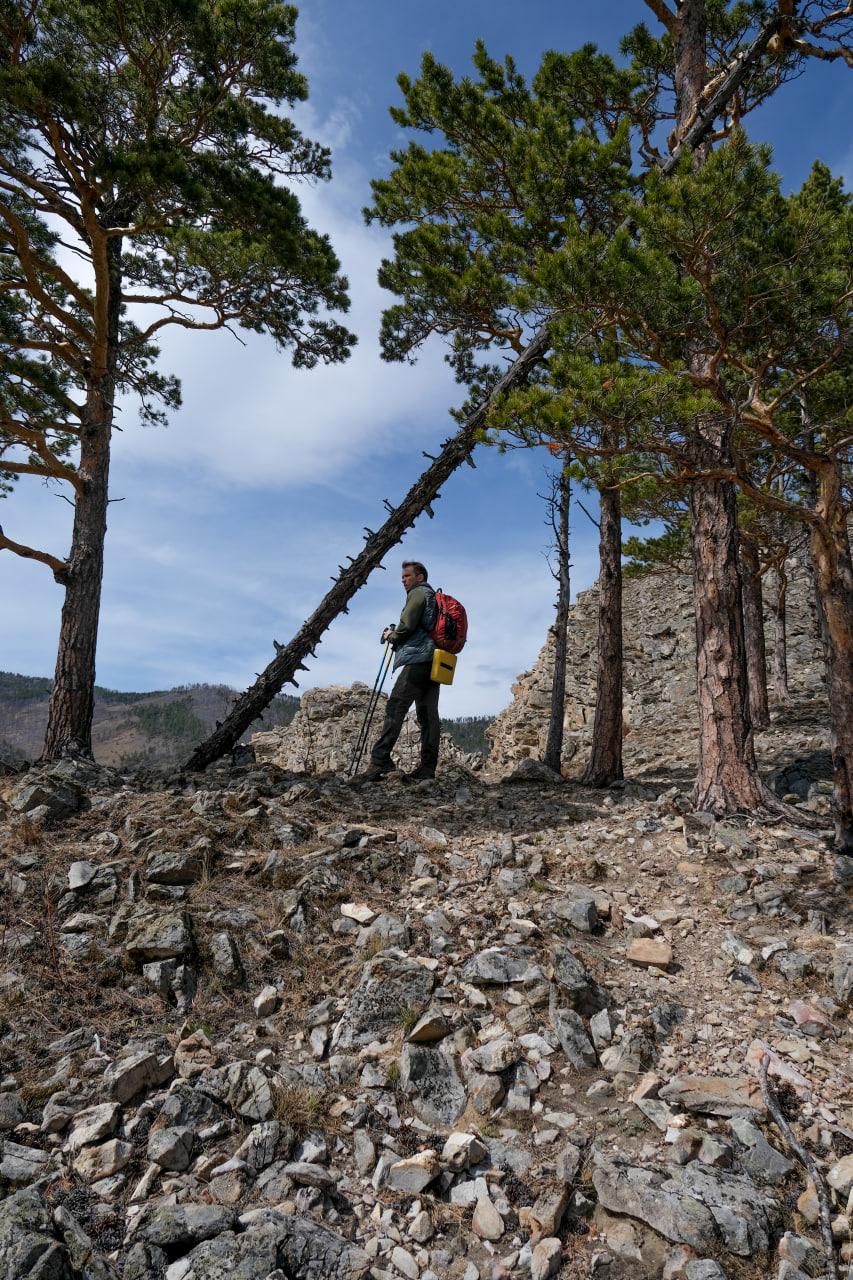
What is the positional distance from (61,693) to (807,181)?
10595 millimetres

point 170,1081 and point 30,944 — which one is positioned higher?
point 30,944

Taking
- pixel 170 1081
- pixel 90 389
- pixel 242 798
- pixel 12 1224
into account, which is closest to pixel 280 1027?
pixel 170 1081

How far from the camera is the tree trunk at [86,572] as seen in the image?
27.6 feet

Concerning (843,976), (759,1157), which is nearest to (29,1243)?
(759,1157)

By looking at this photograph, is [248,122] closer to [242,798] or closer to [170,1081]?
[242,798]

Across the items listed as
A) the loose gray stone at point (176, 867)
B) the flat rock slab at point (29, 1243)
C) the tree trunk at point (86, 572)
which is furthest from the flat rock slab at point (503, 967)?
the tree trunk at point (86, 572)

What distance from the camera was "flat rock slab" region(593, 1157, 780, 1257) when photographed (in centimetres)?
272

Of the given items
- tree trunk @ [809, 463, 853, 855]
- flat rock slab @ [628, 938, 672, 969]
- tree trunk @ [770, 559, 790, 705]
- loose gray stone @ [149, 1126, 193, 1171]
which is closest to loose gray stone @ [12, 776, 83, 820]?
loose gray stone @ [149, 1126, 193, 1171]

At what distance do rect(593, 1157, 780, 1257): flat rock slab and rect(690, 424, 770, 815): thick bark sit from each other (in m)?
3.91

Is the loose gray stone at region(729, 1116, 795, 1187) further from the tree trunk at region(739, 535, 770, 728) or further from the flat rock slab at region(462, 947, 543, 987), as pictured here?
the tree trunk at region(739, 535, 770, 728)

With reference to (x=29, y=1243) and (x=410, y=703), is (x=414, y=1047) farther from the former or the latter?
(x=410, y=703)

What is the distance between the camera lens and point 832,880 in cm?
534

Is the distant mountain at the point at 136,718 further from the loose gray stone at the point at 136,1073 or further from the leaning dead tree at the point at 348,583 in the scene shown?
the loose gray stone at the point at 136,1073

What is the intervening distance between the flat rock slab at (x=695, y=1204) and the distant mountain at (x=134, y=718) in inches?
3088
